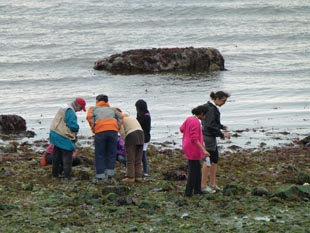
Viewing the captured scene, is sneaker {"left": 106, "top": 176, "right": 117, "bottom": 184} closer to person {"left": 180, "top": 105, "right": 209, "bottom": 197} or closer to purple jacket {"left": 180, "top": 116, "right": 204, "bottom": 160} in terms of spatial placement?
person {"left": 180, "top": 105, "right": 209, "bottom": 197}

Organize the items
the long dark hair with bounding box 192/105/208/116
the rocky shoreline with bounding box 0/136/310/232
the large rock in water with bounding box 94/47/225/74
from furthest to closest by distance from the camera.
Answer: the large rock in water with bounding box 94/47/225/74, the long dark hair with bounding box 192/105/208/116, the rocky shoreline with bounding box 0/136/310/232

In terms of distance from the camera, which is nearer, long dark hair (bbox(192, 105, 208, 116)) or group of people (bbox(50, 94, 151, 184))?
long dark hair (bbox(192, 105, 208, 116))

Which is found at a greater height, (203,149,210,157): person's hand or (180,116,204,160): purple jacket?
(180,116,204,160): purple jacket

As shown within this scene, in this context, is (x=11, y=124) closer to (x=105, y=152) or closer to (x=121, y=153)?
(x=121, y=153)

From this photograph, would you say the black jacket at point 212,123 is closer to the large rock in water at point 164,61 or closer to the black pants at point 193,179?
the black pants at point 193,179

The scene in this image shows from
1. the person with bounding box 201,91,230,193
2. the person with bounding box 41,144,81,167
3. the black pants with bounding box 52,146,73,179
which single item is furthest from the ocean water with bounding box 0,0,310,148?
the person with bounding box 201,91,230,193

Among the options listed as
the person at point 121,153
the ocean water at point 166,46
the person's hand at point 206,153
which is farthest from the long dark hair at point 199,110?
the ocean water at point 166,46

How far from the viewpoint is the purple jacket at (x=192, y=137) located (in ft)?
44.7

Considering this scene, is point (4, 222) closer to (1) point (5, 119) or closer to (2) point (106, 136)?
(2) point (106, 136)

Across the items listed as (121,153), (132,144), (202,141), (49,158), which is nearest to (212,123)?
(202,141)

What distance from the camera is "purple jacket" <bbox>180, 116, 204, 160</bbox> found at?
13.6 meters

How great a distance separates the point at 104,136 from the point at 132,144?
24.7 inches

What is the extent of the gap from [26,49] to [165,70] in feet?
43.6

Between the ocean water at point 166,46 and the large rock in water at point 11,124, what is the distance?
2.24 ft
